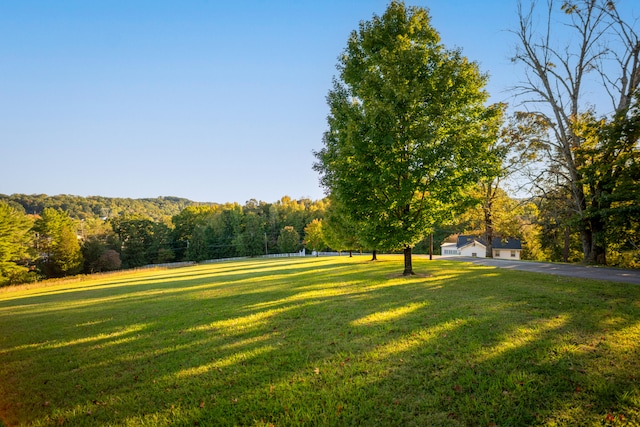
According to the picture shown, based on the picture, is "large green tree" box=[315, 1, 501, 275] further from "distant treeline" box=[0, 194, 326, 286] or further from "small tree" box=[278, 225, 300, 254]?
"small tree" box=[278, 225, 300, 254]

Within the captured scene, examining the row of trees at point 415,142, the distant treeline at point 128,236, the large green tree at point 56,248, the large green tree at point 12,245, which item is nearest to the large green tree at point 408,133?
the row of trees at point 415,142

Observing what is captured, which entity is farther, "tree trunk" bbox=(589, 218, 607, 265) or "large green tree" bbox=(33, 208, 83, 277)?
"large green tree" bbox=(33, 208, 83, 277)

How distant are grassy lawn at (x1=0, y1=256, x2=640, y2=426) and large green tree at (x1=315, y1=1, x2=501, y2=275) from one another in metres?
4.88

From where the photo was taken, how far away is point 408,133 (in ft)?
38.5

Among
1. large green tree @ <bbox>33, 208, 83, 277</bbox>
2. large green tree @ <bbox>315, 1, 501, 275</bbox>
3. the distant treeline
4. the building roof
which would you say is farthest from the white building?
large green tree @ <bbox>33, 208, 83, 277</bbox>

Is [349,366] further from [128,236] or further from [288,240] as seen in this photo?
[128,236]

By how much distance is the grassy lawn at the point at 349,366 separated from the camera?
11.1 feet

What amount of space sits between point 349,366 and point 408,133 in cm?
985

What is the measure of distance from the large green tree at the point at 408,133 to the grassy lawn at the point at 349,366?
4.88m

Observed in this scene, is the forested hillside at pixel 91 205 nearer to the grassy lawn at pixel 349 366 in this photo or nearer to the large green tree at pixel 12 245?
the large green tree at pixel 12 245

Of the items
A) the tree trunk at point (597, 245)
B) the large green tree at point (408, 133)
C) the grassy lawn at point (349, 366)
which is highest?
the large green tree at point (408, 133)

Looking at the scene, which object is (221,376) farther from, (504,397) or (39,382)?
(504,397)

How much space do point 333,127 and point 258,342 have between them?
35.6 ft

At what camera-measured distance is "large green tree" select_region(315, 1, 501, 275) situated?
11648 millimetres
